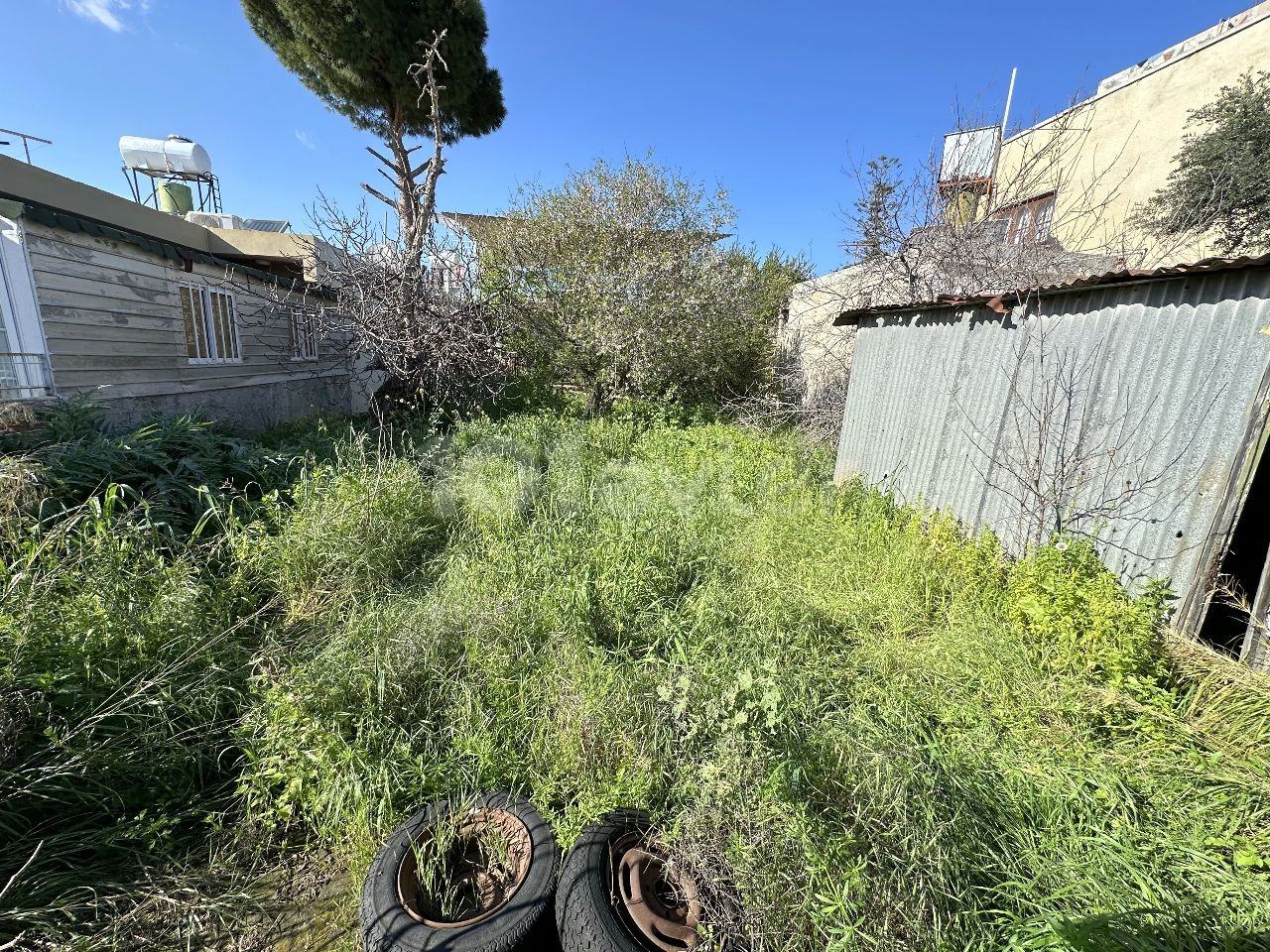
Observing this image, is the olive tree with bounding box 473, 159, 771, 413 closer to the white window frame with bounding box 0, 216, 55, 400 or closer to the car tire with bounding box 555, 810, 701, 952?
the white window frame with bounding box 0, 216, 55, 400

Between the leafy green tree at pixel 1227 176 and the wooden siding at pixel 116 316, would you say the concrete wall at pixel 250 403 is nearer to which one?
the wooden siding at pixel 116 316

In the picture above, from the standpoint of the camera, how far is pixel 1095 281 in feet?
10.6

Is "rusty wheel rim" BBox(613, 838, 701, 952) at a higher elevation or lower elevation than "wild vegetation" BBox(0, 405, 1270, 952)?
lower

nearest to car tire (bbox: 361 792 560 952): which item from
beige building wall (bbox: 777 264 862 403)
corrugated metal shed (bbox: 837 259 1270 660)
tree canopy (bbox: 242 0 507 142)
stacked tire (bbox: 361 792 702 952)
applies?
stacked tire (bbox: 361 792 702 952)

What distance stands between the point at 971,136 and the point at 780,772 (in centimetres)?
945

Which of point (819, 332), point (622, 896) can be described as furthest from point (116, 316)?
point (819, 332)

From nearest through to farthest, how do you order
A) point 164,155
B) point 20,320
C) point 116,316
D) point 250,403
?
point 20,320
point 116,316
point 250,403
point 164,155

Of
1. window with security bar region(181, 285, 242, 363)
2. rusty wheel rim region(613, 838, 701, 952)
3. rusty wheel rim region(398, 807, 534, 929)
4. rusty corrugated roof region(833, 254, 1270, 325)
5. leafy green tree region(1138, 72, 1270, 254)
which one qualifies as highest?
leafy green tree region(1138, 72, 1270, 254)

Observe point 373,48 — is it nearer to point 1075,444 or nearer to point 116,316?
point 116,316

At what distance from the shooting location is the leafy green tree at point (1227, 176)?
747 centimetres

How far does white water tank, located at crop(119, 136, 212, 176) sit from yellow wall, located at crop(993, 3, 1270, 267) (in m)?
19.5

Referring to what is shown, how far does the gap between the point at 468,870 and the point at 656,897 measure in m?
0.81

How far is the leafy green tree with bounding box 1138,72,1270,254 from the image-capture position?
7.47 meters

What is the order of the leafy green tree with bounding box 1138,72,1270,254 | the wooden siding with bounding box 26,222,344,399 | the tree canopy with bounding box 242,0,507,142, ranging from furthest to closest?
the tree canopy with bounding box 242,0,507,142 → the leafy green tree with bounding box 1138,72,1270,254 → the wooden siding with bounding box 26,222,344,399
